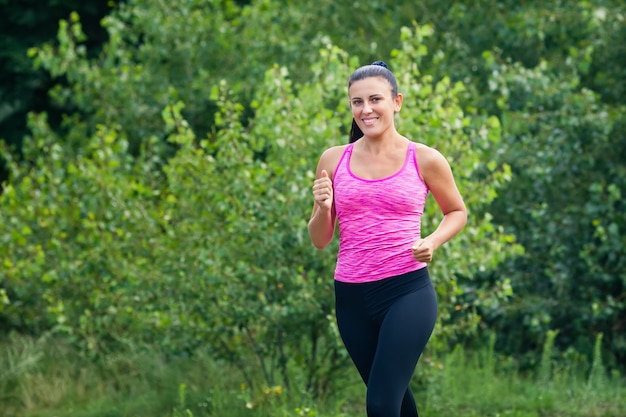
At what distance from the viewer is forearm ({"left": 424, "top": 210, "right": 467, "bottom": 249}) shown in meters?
4.18

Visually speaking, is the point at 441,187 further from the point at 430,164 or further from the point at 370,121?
the point at 370,121

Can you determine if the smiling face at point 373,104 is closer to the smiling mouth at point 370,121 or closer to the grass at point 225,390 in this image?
the smiling mouth at point 370,121

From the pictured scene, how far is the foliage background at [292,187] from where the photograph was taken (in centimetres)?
673

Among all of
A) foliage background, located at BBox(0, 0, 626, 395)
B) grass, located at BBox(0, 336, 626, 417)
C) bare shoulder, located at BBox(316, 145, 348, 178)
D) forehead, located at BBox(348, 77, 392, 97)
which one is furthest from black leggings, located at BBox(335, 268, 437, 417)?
foliage background, located at BBox(0, 0, 626, 395)

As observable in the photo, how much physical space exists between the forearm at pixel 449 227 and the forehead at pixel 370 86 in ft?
1.96

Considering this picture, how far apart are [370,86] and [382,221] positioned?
21.9 inches

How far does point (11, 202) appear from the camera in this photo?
348 inches

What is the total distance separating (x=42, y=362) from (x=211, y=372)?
1702 millimetres

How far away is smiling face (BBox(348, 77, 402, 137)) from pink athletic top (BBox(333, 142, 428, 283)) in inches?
7.6

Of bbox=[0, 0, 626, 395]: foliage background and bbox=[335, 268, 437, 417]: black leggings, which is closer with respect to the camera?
bbox=[335, 268, 437, 417]: black leggings

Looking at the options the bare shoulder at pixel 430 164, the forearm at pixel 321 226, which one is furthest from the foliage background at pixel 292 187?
the bare shoulder at pixel 430 164

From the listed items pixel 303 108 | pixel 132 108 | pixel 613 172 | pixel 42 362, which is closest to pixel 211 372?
pixel 42 362

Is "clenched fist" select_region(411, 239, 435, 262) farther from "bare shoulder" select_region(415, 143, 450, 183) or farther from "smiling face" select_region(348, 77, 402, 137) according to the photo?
"smiling face" select_region(348, 77, 402, 137)

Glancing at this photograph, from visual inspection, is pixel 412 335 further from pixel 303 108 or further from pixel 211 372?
pixel 211 372
